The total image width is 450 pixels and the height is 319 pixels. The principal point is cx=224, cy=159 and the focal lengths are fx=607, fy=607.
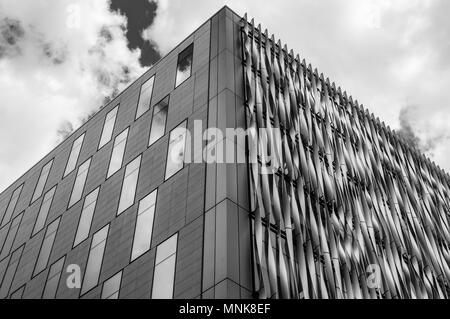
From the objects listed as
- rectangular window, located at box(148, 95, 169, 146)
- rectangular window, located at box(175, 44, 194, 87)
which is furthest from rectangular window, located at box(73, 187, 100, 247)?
rectangular window, located at box(175, 44, 194, 87)

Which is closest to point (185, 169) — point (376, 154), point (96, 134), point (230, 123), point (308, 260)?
point (230, 123)

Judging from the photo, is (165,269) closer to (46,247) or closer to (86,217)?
(86,217)

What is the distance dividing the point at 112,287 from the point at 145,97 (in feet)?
45.8

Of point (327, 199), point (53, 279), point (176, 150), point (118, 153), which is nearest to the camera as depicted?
point (176, 150)

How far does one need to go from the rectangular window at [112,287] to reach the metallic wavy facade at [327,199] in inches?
304

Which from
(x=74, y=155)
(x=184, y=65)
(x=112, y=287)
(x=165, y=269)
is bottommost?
(x=165, y=269)

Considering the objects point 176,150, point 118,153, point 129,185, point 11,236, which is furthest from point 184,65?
point 11,236

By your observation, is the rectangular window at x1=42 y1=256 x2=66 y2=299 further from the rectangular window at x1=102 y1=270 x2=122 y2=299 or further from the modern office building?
the rectangular window at x1=102 y1=270 x2=122 y2=299

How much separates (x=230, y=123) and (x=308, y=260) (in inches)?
297

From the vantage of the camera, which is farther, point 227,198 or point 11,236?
point 11,236

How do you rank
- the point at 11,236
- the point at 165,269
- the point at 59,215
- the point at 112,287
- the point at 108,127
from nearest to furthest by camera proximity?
the point at 165,269, the point at 112,287, the point at 59,215, the point at 108,127, the point at 11,236

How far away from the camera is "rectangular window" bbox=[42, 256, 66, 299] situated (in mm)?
33781

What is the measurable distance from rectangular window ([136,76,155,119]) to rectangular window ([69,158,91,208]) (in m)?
5.23

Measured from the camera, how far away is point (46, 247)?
37.7 m
